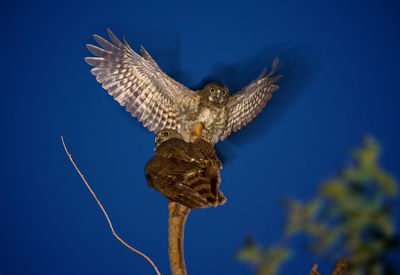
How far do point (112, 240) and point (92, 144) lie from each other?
0.67 metres

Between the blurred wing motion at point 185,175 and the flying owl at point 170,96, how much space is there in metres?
0.64

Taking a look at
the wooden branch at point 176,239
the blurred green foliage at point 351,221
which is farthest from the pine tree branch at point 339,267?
the wooden branch at point 176,239

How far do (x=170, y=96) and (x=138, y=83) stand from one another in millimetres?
234

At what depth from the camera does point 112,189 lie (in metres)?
2.36

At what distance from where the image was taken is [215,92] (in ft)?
7.25

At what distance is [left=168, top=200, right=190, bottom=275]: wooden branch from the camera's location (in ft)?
5.35

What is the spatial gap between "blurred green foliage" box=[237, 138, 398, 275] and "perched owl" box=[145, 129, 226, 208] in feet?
2.74

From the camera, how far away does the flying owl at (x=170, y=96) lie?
2197 mm

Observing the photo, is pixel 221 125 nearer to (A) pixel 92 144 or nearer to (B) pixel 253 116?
(B) pixel 253 116

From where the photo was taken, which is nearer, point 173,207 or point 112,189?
point 173,207

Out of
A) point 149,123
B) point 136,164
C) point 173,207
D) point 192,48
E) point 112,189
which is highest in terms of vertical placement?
point 192,48

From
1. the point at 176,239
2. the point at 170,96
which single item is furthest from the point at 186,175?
the point at 170,96

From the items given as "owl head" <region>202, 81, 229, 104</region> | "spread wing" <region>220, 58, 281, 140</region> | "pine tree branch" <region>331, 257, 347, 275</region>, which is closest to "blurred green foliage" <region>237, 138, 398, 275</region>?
"pine tree branch" <region>331, 257, 347, 275</region>

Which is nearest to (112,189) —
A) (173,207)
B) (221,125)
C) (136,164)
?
(136,164)
